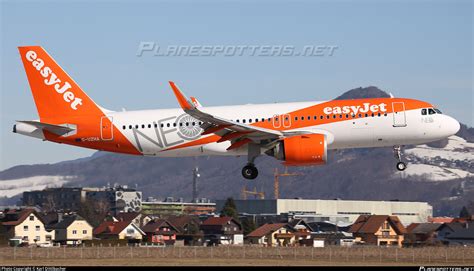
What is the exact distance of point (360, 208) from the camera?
188875mm

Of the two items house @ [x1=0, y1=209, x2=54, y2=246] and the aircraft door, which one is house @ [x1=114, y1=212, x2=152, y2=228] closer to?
house @ [x1=0, y1=209, x2=54, y2=246]

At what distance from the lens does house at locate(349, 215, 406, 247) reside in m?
97.5

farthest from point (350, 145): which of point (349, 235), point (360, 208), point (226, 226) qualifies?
point (360, 208)

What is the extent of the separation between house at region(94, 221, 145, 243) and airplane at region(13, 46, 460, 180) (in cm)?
4070

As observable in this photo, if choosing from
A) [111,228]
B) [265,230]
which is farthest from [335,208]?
[265,230]

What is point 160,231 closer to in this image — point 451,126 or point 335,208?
point 451,126

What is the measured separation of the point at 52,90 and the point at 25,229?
37.9 meters

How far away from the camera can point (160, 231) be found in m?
106

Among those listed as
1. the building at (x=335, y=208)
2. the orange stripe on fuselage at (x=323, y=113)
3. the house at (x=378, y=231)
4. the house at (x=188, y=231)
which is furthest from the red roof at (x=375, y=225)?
the building at (x=335, y=208)

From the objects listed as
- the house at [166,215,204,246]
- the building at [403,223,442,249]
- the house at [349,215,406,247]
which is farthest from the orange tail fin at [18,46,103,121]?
the house at [349,215,406,247]

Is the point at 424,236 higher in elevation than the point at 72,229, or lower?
lower

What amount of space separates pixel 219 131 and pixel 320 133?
6219 millimetres

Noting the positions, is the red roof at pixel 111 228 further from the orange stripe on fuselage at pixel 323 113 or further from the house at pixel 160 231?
the orange stripe on fuselage at pixel 323 113

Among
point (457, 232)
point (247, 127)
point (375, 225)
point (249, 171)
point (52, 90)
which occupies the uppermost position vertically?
point (52, 90)
